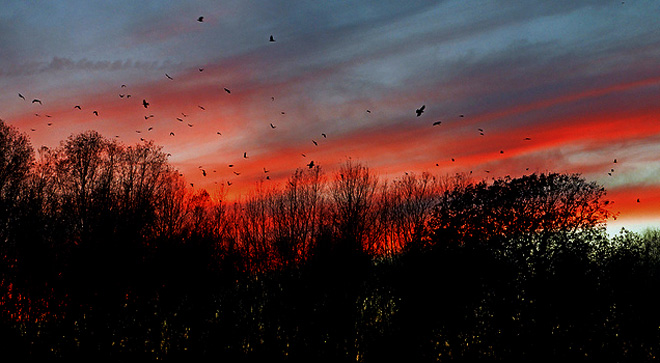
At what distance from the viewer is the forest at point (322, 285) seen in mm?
32625

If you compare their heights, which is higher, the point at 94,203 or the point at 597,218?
the point at 94,203

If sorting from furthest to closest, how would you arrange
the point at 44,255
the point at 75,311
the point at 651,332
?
the point at 44,255 → the point at 75,311 → the point at 651,332

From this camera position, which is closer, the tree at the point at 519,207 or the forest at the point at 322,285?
the forest at the point at 322,285

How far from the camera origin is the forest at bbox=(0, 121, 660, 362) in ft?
107

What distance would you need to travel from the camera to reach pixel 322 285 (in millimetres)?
40469

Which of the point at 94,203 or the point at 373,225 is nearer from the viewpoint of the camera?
the point at 94,203

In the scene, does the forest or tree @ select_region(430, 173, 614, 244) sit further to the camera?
tree @ select_region(430, 173, 614, 244)

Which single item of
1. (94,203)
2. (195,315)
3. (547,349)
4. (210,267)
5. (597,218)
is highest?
(94,203)

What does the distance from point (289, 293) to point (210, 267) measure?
16.7m

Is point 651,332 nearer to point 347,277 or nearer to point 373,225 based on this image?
point 347,277

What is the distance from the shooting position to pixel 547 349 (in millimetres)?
33219

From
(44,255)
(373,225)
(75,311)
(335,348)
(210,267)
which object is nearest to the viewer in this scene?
(335,348)

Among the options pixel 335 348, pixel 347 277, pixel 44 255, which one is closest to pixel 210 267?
pixel 44 255

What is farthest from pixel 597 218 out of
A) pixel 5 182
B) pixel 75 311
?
pixel 5 182
